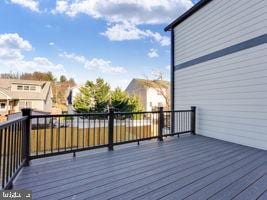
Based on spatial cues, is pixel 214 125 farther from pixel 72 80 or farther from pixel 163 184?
pixel 72 80

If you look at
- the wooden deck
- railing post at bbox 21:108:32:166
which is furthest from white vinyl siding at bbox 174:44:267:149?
railing post at bbox 21:108:32:166

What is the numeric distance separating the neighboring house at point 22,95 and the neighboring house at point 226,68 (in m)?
19.8

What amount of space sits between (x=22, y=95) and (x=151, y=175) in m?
23.5

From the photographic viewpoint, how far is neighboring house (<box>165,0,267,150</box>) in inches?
187

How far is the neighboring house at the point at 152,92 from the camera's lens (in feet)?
74.2

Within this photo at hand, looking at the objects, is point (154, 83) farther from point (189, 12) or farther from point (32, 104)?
point (189, 12)

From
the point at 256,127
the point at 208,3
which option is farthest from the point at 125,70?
the point at 256,127

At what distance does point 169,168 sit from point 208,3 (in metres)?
5.12

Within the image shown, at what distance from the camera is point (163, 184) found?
268 centimetres

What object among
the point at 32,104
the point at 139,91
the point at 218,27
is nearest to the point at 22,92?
the point at 32,104

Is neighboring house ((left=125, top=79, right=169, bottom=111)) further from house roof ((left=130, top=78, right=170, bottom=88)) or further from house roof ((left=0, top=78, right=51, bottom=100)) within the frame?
house roof ((left=0, top=78, right=51, bottom=100))

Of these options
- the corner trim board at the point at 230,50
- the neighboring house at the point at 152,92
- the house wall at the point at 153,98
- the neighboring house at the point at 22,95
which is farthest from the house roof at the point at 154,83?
the corner trim board at the point at 230,50

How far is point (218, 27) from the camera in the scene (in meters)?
5.93

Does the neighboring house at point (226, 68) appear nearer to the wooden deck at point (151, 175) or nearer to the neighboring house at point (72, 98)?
the wooden deck at point (151, 175)
